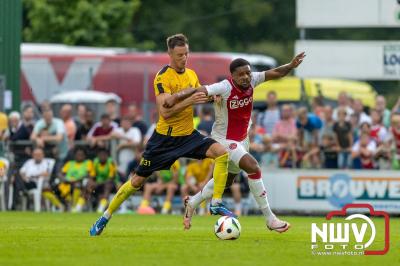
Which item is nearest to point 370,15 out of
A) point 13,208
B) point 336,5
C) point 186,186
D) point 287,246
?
point 336,5

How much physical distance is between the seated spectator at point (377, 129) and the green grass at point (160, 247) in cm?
694

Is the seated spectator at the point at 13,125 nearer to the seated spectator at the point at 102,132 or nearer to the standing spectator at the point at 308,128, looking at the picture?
the seated spectator at the point at 102,132

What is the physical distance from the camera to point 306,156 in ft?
78.3

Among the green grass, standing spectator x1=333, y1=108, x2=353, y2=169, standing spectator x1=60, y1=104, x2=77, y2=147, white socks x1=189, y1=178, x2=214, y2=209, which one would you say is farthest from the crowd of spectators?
white socks x1=189, y1=178, x2=214, y2=209

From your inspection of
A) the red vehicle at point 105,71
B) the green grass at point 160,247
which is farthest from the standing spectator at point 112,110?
the green grass at point 160,247

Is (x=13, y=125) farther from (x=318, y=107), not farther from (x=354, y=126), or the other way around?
(x=354, y=126)

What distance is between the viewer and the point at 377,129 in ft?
77.7

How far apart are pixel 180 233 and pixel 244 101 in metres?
1.77

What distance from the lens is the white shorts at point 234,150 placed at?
14.5 meters

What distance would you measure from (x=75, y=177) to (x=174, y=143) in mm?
10314

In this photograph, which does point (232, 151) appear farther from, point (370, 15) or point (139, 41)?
point (139, 41)

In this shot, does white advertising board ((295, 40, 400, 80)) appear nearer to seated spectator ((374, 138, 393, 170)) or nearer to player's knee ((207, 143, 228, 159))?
seated spectator ((374, 138, 393, 170))

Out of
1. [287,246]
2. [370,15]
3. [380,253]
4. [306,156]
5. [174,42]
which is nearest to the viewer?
[380,253]

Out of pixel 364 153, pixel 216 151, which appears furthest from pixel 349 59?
pixel 216 151
